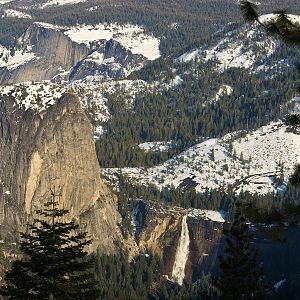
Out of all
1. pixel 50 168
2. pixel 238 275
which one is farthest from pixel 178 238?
pixel 238 275

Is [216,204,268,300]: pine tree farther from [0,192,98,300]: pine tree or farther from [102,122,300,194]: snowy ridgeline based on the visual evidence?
[102,122,300,194]: snowy ridgeline

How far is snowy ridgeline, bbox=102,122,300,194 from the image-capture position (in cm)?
17238

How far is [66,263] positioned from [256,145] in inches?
6629

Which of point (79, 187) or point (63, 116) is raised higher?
point (63, 116)

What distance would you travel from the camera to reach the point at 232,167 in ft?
602

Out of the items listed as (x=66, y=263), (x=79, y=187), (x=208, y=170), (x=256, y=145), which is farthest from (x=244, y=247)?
(x=256, y=145)

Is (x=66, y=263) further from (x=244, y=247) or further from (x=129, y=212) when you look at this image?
(x=129, y=212)

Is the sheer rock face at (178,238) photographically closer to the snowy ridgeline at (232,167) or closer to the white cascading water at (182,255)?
the white cascading water at (182,255)

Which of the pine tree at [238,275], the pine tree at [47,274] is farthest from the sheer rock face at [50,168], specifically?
the pine tree at [47,274]

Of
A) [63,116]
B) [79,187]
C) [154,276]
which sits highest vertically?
[63,116]

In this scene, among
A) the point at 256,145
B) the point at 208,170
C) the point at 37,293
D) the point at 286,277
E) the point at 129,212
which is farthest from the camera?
the point at 256,145

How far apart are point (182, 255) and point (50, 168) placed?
79.1 feet

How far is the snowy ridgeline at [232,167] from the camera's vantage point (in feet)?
→ 566

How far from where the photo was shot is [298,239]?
12850 cm
